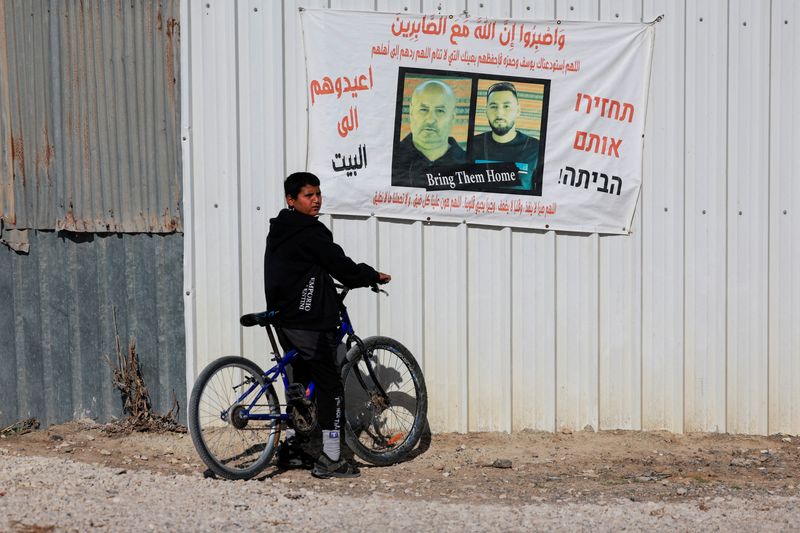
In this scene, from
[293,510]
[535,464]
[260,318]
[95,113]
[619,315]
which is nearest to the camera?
[293,510]

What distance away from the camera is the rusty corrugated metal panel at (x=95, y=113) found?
23.9 feet

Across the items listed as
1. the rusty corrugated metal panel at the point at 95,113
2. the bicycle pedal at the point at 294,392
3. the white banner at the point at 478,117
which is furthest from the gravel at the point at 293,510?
the white banner at the point at 478,117

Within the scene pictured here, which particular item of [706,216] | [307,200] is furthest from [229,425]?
[706,216]

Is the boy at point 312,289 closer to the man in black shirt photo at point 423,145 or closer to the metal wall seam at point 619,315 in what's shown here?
the man in black shirt photo at point 423,145

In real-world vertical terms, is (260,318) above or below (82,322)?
above

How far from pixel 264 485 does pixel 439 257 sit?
2118mm

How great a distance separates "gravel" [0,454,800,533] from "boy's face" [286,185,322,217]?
169 centimetres

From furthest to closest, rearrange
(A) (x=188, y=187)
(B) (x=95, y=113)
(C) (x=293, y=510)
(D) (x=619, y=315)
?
(D) (x=619, y=315) → (B) (x=95, y=113) → (A) (x=188, y=187) → (C) (x=293, y=510)

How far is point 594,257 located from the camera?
24.4 feet

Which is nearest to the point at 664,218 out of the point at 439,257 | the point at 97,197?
the point at 439,257

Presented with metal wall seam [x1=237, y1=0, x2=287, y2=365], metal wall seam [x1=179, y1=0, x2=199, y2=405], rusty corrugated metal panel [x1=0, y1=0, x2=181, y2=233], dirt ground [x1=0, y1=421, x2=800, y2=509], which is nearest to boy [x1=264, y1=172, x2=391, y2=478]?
dirt ground [x1=0, y1=421, x2=800, y2=509]

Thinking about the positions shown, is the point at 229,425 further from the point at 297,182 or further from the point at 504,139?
the point at 504,139

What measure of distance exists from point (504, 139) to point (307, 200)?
5.45 ft

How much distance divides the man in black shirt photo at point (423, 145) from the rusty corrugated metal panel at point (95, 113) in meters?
1.58
